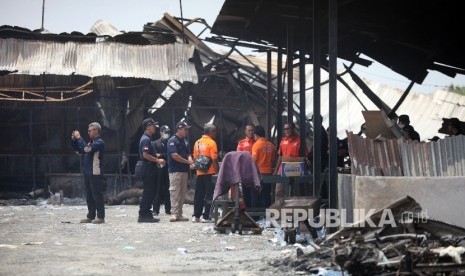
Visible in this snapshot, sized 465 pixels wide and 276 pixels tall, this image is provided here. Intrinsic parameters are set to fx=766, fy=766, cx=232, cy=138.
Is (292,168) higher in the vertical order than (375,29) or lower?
lower

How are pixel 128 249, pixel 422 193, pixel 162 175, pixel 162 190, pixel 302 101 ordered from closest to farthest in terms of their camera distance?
pixel 422 193 < pixel 128 249 < pixel 302 101 < pixel 162 175 < pixel 162 190

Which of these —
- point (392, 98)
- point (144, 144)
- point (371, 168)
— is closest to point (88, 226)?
point (144, 144)

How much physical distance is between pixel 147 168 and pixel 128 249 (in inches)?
188

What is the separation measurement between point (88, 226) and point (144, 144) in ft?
6.49

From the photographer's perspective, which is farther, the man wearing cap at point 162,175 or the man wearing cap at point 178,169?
the man wearing cap at point 162,175

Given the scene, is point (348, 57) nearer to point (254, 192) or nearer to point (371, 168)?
point (254, 192)

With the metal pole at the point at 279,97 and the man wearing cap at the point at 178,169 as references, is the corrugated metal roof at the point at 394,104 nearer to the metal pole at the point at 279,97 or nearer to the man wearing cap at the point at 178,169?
the metal pole at the point at 279,97

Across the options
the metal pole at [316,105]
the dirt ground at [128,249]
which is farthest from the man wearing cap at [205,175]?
the metal pole at [316,105]

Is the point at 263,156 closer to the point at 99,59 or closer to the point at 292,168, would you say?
the point at 292,168

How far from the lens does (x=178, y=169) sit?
15.2 metres

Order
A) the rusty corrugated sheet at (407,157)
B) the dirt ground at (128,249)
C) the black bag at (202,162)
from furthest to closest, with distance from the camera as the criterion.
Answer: the black bag at (202,162) → the rusty corrugated sheet at (407,157) → the dirt ground at (128,249)

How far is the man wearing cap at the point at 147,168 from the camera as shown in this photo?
1507cm

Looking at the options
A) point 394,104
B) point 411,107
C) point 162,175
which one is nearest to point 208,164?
point 162,175

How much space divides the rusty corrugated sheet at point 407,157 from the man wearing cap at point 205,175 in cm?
495
